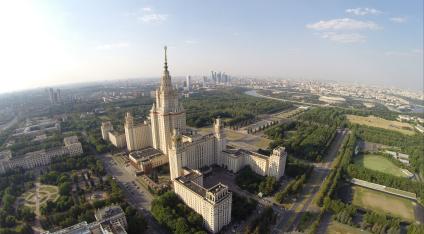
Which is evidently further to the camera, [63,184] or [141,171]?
[141,171]

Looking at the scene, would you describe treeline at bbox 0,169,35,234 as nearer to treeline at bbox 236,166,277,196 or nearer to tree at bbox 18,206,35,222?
tree at bbox 18,206,35,222

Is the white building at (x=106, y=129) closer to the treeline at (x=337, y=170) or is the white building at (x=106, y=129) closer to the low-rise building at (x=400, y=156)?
Result: the treeline at (x=337, y=170)

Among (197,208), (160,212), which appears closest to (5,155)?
(160,212)

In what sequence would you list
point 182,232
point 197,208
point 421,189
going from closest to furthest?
1. point 182,232
2. point 197,208
3. point 421,189

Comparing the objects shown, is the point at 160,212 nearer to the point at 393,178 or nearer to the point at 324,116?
the point at 393,178

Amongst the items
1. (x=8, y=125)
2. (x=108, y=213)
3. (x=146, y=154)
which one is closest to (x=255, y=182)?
(x=146, y=154)

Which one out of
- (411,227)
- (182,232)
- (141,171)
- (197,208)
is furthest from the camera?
(141,171)

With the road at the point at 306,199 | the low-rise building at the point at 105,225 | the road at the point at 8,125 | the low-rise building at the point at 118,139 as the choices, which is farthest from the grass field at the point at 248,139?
the road at the point at 8,125
